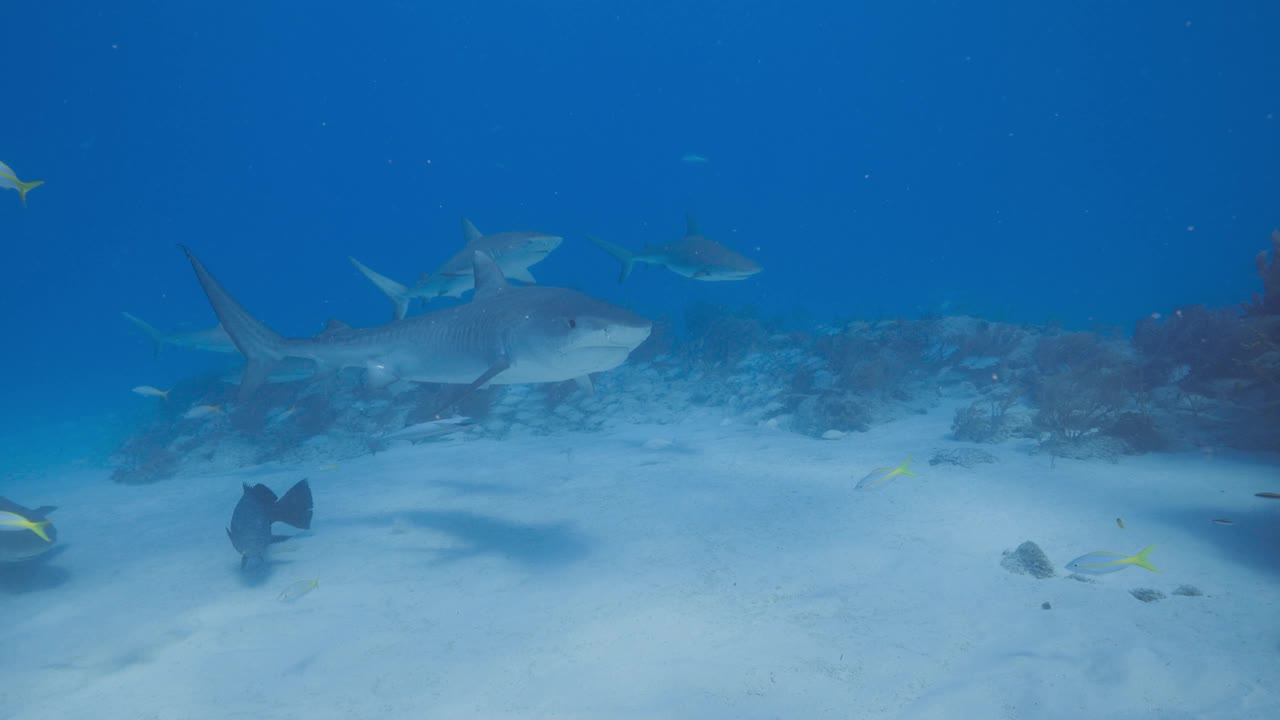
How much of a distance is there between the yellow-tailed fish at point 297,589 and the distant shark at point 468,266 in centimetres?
432

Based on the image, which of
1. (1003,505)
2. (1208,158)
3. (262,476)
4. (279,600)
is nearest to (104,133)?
(262,476)

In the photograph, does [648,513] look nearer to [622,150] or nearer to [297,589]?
[297,589]

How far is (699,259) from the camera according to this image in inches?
353

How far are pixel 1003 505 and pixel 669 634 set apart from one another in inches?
162

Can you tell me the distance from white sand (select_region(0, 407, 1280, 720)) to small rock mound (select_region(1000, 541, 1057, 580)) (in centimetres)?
12

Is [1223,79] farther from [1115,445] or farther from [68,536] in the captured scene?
[68,536]

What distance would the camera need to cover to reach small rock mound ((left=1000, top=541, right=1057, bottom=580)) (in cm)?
397

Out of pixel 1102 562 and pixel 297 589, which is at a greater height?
pixel 1102 562

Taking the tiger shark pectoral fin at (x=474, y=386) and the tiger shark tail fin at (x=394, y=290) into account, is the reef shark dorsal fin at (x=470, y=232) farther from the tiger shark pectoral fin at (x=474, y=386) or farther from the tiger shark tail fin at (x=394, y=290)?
the tiger shark pectoral fin at (x=474, y=386)

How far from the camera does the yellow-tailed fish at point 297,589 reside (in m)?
4.64

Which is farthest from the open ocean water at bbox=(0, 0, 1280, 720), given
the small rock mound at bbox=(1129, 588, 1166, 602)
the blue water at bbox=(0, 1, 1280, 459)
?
the blue water at bbox=(0, 1, 1280, 459)

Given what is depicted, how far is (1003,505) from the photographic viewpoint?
5.27m

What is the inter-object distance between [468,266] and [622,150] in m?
131

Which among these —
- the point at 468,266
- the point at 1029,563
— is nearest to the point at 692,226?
the point at 468,266
